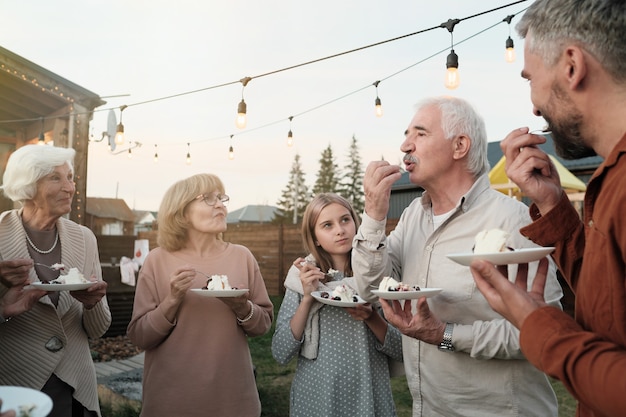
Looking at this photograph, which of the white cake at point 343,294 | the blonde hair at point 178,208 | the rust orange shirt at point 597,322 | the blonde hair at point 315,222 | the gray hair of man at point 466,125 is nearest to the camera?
→ the rust orange shirt at point 597,322

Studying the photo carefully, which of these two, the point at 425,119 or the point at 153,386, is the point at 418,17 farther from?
the point at 153,386

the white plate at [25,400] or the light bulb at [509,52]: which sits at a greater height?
the light bulb at [509,52]

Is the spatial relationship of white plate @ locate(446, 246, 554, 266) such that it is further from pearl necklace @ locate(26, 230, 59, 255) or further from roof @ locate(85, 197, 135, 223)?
roof @ locate(85, 197, 135, 223)

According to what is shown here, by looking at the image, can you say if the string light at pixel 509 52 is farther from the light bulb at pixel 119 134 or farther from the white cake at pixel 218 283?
the light bulb at pixel 119 134

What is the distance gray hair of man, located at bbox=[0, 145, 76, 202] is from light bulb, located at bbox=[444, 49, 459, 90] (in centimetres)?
411

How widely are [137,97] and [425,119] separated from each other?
7.42 m

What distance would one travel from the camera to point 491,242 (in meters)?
1.63

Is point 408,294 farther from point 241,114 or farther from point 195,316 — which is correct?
point 241,114

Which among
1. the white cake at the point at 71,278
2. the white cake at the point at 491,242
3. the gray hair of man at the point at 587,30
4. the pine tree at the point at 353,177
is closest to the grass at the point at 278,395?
the white cake at the point at 71,278

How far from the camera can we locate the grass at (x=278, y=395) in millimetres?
4859

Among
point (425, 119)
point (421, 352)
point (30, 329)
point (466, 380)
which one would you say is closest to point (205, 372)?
point (30, 329)

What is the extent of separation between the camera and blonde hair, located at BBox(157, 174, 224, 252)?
2.87 meters

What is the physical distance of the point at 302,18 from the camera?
27.9ft

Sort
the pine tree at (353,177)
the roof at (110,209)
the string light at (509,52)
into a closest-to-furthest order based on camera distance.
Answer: the string light at (509,52) < the roof at (110,209) < the pine tree at (353,177)
